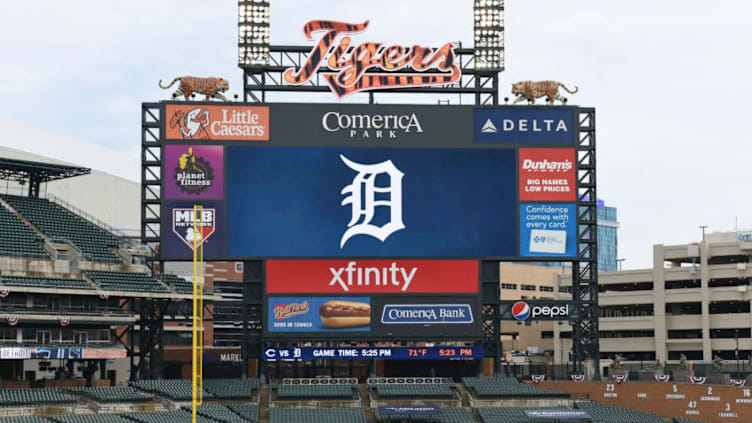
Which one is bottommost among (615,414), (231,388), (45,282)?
(615,414)

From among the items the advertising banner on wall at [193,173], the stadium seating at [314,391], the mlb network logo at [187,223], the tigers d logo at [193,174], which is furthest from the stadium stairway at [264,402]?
the tigers d logo at [193,174]

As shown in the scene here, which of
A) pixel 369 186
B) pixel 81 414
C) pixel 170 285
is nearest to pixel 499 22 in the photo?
pixel 369 186

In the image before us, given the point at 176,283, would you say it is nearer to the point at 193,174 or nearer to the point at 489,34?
the point at 193,174

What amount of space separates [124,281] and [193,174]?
6.41 meters

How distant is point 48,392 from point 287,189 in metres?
14.4

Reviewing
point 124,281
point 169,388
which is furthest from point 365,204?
point 169,388

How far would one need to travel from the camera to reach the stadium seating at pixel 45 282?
166ft

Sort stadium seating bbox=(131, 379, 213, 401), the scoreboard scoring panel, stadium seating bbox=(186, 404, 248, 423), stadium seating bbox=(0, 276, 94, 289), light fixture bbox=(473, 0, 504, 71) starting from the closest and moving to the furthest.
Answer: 1. stadium seating bbox=(186, 404, 248, 423)
2. stadium seating bbox=(0, 276, 94, 289)
3. stadium seating bbox=(131, 379, 213, 401)
4. the scoreboard scoring panel
5. light fixture bbox=(473, 0, 504, 71)

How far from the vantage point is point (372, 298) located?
54312mm

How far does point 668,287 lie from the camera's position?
81188 mm

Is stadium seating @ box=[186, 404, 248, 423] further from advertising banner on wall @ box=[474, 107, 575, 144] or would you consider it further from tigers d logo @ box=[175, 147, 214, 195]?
advertising banner on wall @ box=[474, 107, 575, 144]

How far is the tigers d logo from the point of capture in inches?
2115

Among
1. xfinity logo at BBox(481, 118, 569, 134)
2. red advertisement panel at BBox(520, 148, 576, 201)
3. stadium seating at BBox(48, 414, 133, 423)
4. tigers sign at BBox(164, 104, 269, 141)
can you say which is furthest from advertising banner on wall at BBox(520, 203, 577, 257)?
stadium seating at BBox(48, 414, 133, 423)

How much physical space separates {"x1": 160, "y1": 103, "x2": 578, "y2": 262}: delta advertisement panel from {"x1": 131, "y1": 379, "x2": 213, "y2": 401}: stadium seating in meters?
6.20
